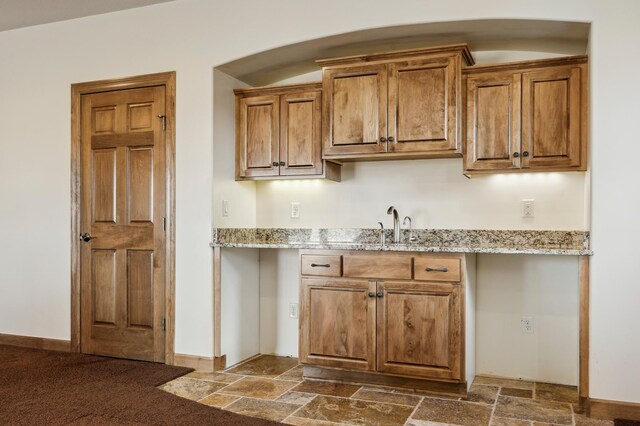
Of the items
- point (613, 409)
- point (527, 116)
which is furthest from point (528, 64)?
point (613, 409)

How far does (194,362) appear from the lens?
4062 millimetres

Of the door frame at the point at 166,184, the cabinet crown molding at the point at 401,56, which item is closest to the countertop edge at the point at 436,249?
the door frame at the point at 166,184

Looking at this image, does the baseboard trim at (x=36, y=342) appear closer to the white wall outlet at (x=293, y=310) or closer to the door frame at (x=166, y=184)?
the door frame at (x=166, y=184)

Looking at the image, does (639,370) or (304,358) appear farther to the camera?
(304,358)

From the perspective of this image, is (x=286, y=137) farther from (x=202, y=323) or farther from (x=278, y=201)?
(x=202, y=323)

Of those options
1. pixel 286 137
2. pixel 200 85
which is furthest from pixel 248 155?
pixel 200 85

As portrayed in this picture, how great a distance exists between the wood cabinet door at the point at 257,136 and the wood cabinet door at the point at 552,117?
69.2 inches

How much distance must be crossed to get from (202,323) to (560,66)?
296 centimetres

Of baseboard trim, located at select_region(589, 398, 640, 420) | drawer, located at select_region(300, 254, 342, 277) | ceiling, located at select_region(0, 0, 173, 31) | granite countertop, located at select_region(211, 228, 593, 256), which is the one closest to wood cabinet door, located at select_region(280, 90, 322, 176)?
granite countertop, located at select_region(211, 228, 593, 256)

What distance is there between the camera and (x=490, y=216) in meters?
3.93

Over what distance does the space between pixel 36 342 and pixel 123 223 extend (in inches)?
53.1

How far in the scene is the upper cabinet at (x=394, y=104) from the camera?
3596 mm

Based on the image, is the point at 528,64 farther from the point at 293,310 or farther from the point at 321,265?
the point at 293,310

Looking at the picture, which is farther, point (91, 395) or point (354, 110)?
point (354, 110)
